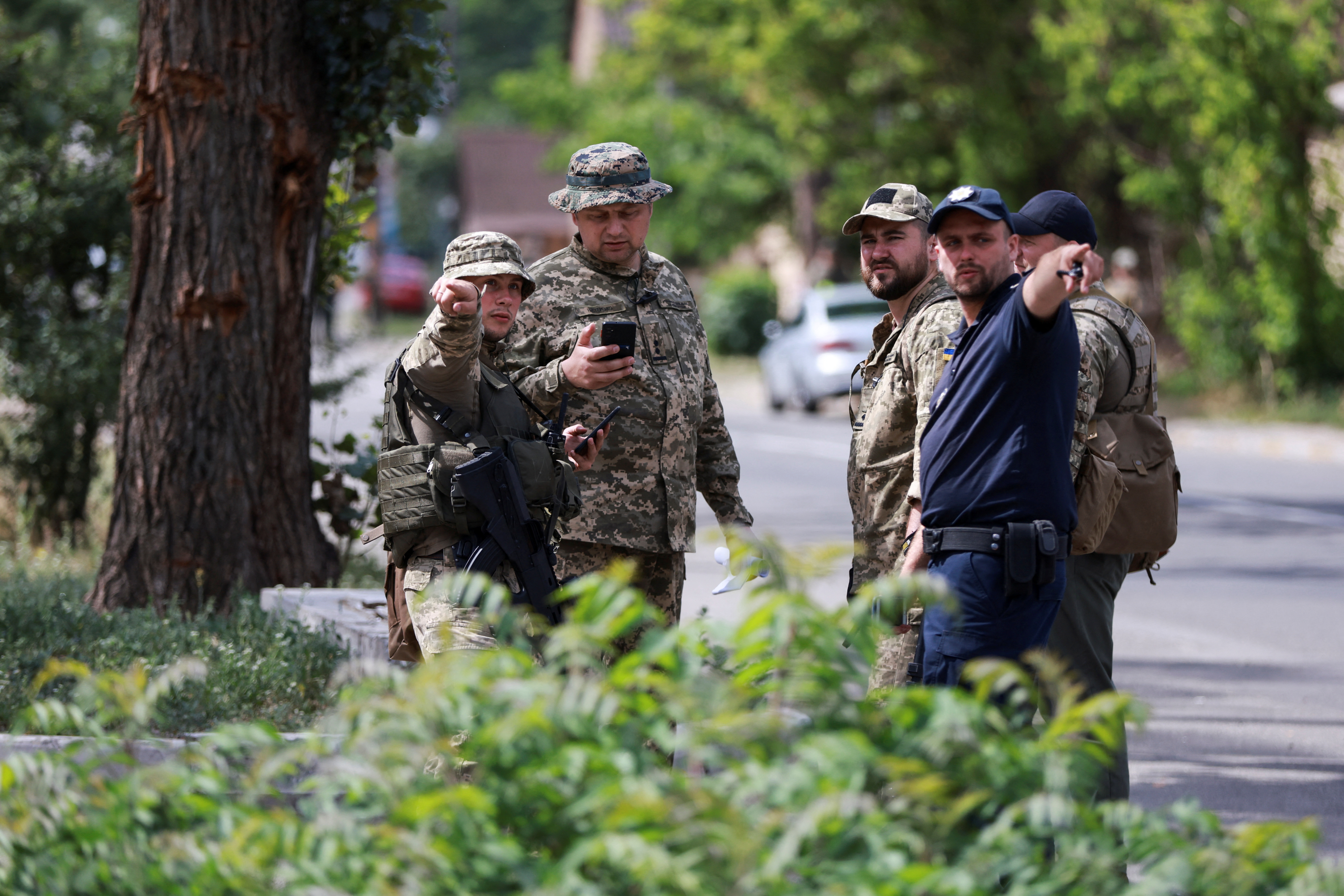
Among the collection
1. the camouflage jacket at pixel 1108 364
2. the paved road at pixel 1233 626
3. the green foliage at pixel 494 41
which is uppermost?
the green foliage at pixel 494 41

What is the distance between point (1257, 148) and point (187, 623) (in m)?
15.1

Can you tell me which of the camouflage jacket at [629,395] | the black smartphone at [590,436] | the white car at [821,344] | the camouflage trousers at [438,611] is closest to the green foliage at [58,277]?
the camouflage jacket at [629,395]

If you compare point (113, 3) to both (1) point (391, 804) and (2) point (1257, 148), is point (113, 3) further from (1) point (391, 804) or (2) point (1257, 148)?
(1) point (391, 804)

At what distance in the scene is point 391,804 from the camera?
2266 mm

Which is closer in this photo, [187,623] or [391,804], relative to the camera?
[391,804]

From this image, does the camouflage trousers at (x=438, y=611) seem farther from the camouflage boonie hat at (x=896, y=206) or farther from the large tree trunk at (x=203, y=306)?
the large tree trunk at (x=203, y=306)

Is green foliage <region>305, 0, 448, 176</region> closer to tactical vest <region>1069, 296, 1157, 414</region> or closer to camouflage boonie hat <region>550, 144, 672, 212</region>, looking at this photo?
camouflage boonie hat <region>550, 144, 672, 212</region>

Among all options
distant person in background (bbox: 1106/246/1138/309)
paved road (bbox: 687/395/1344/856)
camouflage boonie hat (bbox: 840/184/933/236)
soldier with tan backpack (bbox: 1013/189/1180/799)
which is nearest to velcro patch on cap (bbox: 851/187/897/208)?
camouflage boonie hat (bbox: 840/184/933/236)

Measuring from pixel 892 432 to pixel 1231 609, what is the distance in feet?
17.3

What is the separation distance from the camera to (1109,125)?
70.5 feet

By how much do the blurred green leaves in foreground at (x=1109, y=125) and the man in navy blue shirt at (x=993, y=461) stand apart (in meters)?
15.5

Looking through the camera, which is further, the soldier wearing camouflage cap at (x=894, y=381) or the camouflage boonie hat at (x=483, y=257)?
the soldier wearing camouflage cap at (x=894, y=381)

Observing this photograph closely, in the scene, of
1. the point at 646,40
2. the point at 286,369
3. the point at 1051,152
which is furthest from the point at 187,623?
the point at 646,40

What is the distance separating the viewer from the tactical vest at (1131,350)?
14.2ft
